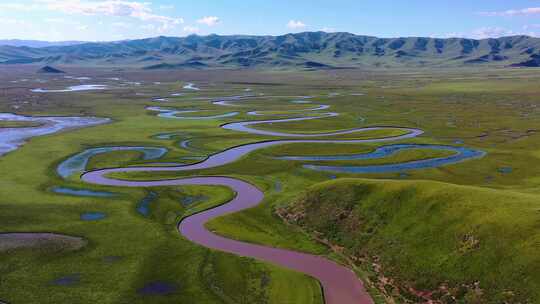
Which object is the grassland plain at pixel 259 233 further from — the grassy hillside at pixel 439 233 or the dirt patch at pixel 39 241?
the dirt patch at pixel 39 241

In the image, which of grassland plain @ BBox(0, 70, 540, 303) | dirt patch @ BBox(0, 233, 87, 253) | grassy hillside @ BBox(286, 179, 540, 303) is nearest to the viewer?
grassy hillside @ BBox(286, 179, 540, 303)

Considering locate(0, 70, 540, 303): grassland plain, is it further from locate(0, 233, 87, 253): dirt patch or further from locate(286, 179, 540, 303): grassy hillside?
locate(0, 233, 87, 253): dirt patch

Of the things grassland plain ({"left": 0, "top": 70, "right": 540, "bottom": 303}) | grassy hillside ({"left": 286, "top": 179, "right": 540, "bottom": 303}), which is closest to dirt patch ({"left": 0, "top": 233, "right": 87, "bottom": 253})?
grassland plain ({"left": 0, "top": 70, "right": 540, "bottom": 303})

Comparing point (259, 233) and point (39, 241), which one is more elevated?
point (39, 241)

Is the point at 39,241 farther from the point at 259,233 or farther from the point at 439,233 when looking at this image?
the point at 439,233

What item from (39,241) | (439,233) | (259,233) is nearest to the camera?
(439,233)

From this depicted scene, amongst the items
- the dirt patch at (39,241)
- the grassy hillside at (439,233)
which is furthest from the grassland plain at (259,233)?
the dirt patch at (39,241)

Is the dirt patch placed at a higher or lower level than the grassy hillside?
lower

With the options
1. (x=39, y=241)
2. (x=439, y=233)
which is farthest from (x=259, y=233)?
(x=39, y=241)

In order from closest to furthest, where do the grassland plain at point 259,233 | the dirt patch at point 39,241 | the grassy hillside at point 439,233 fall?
the grassy hillside at point 439,233
the grassland plain at point 259,233
the dirt patch at point 39,241
